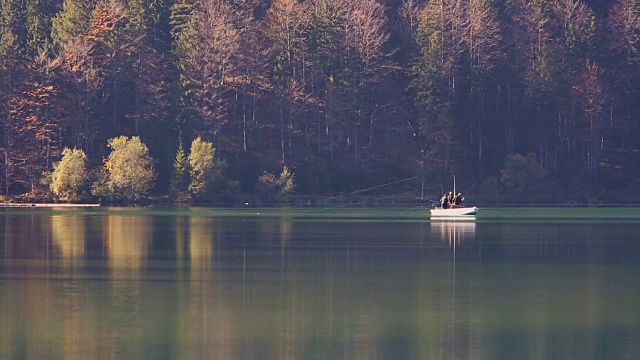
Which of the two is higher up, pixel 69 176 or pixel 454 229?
pixel 69 176

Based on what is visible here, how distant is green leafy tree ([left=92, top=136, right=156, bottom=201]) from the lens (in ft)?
351

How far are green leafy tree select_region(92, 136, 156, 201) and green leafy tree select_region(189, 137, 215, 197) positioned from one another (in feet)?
11.9

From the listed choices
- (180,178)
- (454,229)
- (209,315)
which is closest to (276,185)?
(180,178)

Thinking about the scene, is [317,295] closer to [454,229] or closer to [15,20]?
[454,229]

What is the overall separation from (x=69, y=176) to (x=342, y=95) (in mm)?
27176

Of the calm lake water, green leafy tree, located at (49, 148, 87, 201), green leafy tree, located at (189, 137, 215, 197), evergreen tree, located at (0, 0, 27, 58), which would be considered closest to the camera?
the calm lake water

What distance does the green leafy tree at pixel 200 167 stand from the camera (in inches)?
4222

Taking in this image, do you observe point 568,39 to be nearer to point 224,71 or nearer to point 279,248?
point 224,71

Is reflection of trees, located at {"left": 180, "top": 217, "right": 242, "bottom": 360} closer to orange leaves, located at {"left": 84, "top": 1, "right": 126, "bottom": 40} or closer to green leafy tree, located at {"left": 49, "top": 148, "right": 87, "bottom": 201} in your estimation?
green leafy tree, located at {"left": 49, "top": 148, "right": 87, "bottom": 201}

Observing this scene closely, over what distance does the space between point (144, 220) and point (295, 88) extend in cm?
4430

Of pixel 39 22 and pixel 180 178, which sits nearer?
pixel 180 178

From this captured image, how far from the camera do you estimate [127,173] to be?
107 m

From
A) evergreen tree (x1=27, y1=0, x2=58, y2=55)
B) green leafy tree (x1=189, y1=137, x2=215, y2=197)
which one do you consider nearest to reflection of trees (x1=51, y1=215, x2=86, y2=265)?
green leafy tree (x1=189, y1=137, x2=215, y2=197)

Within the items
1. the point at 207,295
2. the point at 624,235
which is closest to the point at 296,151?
the point at 624,235
